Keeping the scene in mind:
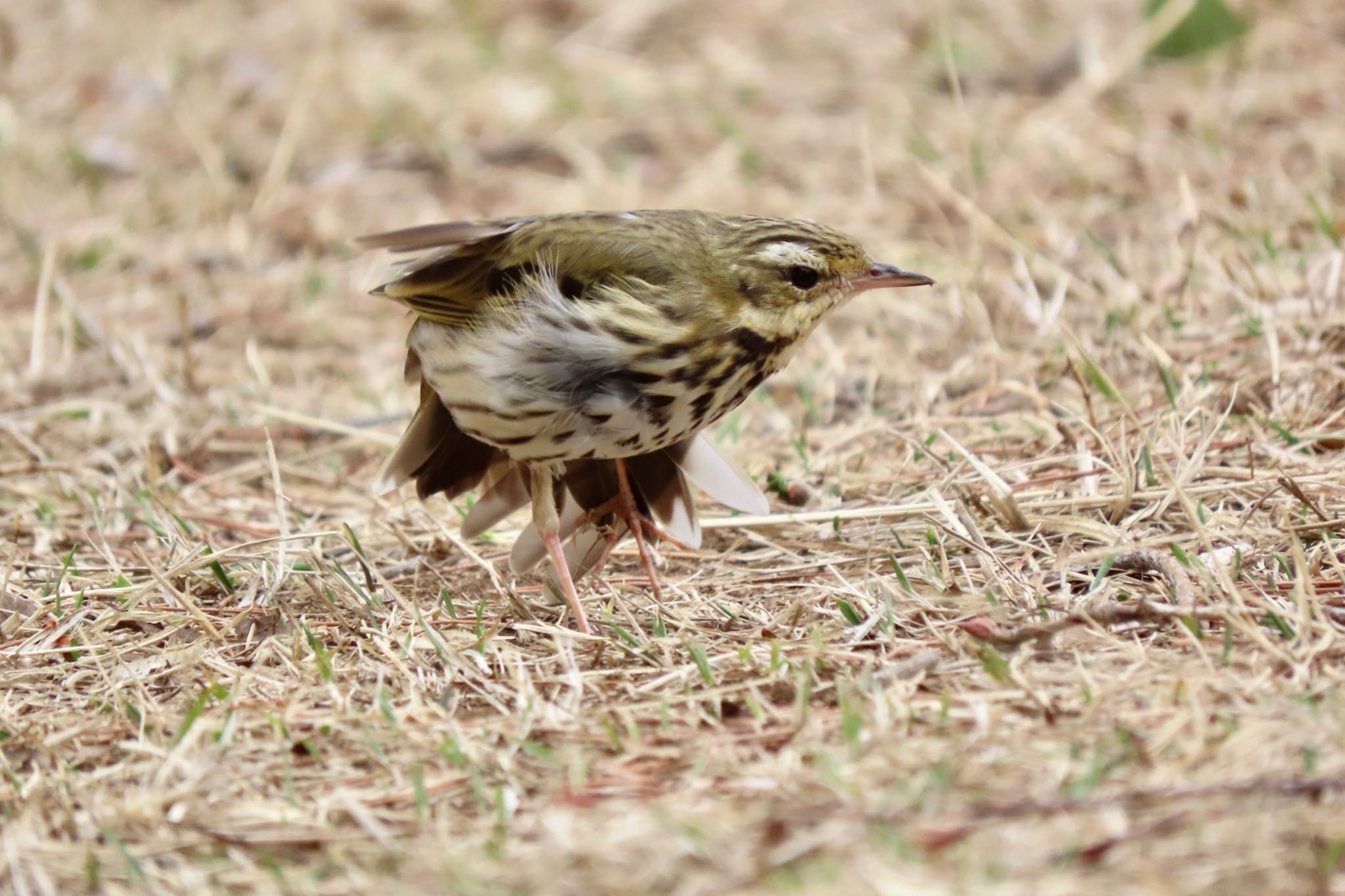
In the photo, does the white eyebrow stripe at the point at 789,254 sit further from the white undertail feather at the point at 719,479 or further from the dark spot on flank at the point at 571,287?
the white undertail feather at the point at 719,479

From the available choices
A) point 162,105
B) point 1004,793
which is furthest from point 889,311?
point 162,105

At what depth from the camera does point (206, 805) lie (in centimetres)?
294

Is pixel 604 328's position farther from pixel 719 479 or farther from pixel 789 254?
pixel 719 479

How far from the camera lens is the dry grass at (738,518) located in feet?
8.96

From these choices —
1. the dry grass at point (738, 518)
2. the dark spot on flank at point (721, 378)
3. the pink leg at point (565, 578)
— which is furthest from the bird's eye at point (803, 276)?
the pink leg at point (565, 578)

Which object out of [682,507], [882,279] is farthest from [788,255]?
[682,507]

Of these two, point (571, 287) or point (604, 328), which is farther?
point (571, 287)

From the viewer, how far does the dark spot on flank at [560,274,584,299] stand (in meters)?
3.92

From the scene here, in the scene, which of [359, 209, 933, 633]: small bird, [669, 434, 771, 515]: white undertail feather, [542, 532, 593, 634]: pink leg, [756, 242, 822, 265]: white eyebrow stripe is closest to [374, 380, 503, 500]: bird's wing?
[359, 209, 933, 633]: small bird

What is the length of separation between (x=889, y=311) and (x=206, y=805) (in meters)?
Answer: 4.09

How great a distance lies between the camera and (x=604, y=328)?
12.5 ft

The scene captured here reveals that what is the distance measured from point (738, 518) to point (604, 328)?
0.99 m

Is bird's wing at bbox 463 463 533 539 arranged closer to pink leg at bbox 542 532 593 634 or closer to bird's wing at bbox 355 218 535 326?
pink leg at bbox 542 532 593 634

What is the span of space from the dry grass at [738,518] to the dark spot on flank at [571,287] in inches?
32.8
